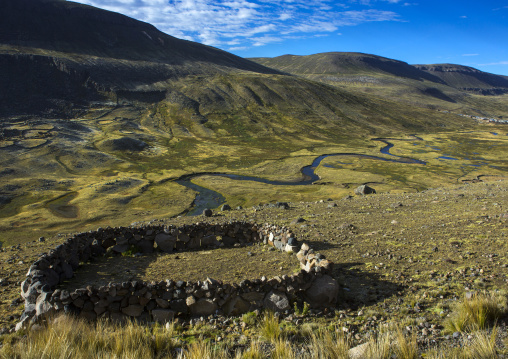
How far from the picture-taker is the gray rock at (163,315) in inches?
402

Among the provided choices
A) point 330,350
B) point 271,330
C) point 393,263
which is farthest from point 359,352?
point 393,263

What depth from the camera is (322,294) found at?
10.5 metres

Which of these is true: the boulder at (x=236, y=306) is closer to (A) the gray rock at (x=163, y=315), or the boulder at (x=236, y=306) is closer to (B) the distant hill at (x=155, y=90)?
(A) the gray rock at (x=163, y=315)

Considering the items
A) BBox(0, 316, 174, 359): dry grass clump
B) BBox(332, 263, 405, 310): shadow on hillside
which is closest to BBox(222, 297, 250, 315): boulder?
BBox(0, 316, 174, 359): dry grass clump

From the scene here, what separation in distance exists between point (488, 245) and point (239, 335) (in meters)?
11.4

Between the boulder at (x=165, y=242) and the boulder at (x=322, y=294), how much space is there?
924 centimetres

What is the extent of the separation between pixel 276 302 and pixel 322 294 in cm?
155

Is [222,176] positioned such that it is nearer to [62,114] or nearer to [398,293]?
[398,293]

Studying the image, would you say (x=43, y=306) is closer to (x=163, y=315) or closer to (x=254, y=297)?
(x=163, y=315)

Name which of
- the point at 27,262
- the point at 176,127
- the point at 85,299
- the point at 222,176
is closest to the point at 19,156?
the point at 222,176

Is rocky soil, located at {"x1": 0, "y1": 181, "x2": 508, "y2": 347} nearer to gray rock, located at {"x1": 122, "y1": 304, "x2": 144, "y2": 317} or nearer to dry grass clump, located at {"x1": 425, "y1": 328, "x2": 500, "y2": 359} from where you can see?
dry grass clump, located at {"x1": 425, "y1": 328, "x2": 500, "y2": 359}

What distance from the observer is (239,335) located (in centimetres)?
895

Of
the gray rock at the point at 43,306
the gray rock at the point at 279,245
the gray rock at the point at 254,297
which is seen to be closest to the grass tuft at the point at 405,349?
the gray rock at the point at 254,297

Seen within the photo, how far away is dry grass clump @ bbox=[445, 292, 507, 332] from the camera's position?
7.78 m
